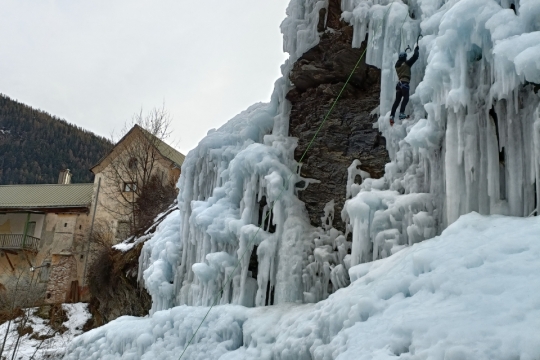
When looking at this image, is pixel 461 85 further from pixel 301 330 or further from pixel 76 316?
pixel 76 316

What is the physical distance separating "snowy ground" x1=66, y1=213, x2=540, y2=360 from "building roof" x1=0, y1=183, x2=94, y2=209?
2141cm

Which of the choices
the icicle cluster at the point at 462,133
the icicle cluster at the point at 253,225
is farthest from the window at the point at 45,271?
the icicle cluster at the point at 462,133

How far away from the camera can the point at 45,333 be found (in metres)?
17.8

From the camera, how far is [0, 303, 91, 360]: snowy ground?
14.4m

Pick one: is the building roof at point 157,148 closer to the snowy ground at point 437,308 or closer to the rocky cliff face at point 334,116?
the rocky cliff face at point 334,116

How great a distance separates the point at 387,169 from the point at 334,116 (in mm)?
1788

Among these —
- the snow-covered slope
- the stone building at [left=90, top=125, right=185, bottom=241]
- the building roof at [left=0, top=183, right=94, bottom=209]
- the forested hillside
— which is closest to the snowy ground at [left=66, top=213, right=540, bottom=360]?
the snow-covered slope

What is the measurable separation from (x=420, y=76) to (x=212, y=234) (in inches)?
177

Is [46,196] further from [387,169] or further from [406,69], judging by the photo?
[406,69]

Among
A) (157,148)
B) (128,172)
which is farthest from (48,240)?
(157,148)

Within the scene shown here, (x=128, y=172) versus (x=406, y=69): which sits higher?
(x=128, y=172)

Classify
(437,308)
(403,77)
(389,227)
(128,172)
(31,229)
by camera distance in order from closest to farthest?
(437,308)
(389,227)
(403,77)
(128,172)
(31,229)

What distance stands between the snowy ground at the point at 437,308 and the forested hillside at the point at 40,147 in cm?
4326

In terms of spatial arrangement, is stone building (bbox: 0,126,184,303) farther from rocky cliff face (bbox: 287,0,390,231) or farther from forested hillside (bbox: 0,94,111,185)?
forested hillside (bbox: 0,94,111,185)
